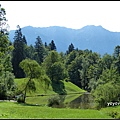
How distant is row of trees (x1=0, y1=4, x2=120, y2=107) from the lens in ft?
153

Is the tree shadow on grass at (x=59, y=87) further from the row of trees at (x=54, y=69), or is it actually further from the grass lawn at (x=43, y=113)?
the grass lawn at (x=43, y=113)

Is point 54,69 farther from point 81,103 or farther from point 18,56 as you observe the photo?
point 81,103

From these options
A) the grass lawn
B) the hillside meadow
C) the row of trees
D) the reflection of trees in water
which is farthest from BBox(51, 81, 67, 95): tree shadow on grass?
the grass lawn

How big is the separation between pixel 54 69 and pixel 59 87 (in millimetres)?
6661

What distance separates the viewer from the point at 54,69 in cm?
8731

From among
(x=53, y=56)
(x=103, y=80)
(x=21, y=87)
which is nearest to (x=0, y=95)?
(x=21, y=87)

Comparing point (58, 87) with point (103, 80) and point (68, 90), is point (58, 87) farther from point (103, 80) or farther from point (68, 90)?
point (103, 80)

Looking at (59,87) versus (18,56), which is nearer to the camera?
(59,87)

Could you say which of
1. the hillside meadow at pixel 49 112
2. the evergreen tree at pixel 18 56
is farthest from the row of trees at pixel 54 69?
the hillside meadow at pixel 49 112

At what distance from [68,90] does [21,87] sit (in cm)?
4077

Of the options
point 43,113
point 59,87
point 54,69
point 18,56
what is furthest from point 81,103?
point 18,56

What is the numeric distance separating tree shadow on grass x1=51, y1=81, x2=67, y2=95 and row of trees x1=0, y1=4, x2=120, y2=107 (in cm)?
131

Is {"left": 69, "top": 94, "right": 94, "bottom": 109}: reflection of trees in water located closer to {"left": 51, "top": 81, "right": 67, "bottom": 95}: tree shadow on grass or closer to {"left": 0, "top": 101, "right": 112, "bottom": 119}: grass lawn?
{"left": 0, "top": 101, "right": 112, "bottom": 119}: grass lawn

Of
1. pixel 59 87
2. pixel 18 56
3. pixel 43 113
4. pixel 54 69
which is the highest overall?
pixel 18 56
